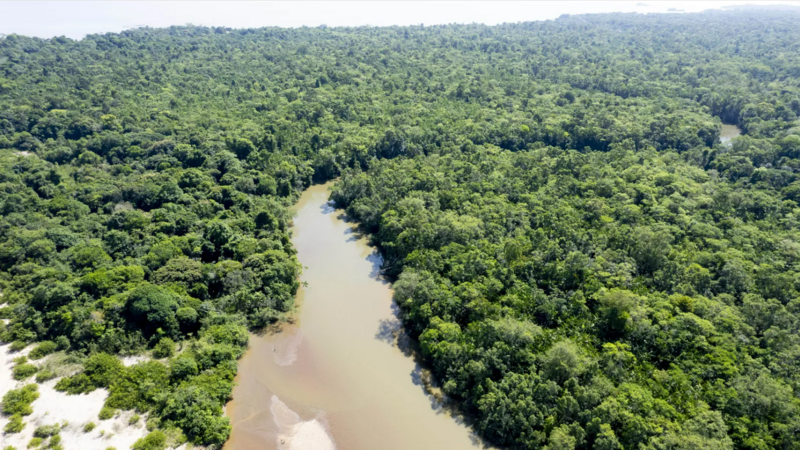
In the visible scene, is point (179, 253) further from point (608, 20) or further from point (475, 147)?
point (608, 20)

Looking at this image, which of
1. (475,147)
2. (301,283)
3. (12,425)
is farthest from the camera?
(475,147)

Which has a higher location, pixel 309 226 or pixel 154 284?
pixel 154 284

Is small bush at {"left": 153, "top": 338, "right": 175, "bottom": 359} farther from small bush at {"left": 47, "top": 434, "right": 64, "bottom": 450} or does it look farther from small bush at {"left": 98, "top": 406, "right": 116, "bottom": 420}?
small bush at {"left": 47, "top": 434, "right": 64, "bottom": 450}

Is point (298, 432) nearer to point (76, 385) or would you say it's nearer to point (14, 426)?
point (76, 385)

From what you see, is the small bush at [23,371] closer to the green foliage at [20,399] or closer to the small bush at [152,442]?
the green foliage at [20,399]

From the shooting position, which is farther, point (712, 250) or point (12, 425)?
point (712, 250)

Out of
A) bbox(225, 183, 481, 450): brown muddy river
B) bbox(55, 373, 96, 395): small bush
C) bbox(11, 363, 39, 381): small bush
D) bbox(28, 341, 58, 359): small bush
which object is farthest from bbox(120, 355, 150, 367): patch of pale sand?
bbox(225, 183, 481, 450): brown muddy river

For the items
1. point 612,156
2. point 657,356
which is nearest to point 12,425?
point 657,356

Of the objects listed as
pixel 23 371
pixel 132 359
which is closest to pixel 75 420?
pixel 132 359
